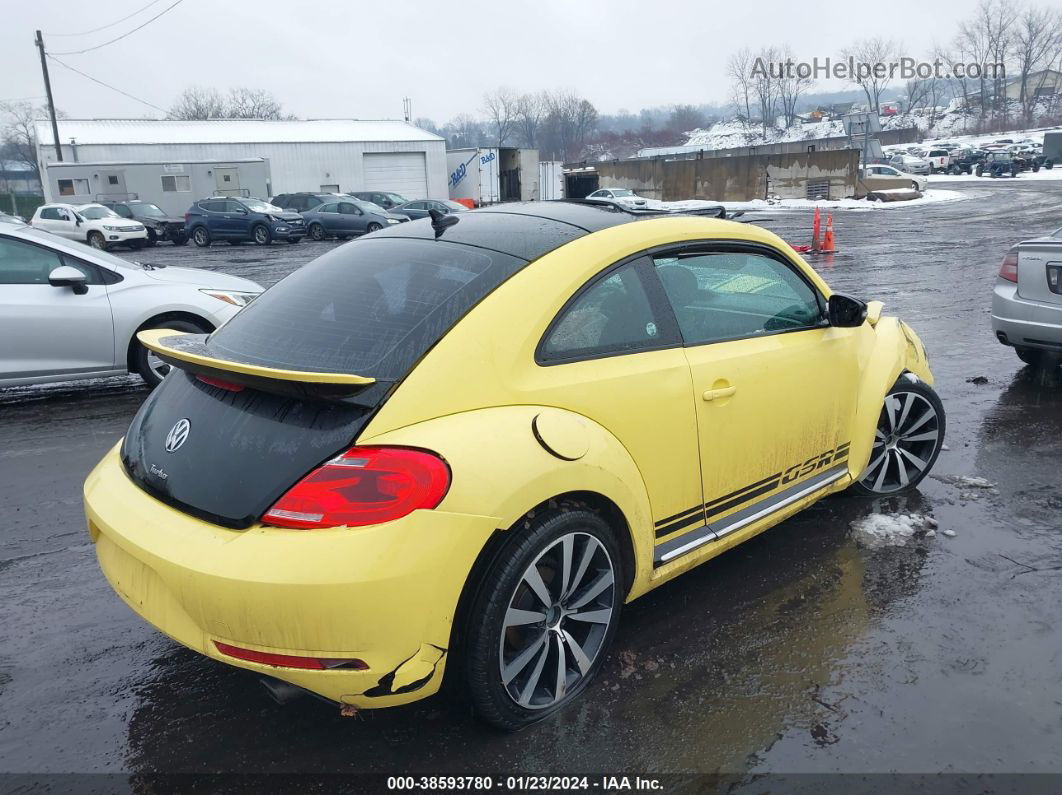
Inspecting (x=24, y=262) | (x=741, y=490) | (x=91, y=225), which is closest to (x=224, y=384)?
(x=741, y=490)

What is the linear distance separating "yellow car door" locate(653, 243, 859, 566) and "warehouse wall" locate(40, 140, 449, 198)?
4408 centimetres

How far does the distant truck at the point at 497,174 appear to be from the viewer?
141 ft

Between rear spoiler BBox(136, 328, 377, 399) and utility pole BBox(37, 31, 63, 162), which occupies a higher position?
utility pole BBox(37, 31, 63, 162)

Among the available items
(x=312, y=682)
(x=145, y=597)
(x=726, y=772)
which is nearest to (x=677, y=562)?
(x=726, y=772)

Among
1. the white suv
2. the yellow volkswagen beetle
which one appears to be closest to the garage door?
the white suv

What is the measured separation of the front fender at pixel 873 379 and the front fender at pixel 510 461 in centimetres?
172

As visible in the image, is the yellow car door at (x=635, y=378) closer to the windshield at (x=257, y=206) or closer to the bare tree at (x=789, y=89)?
the windshield at (x=257, y=206)

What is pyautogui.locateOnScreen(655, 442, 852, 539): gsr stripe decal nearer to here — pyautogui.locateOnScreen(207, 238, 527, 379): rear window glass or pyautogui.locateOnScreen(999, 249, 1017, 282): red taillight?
pyautogui.locateOnScreen(207, 238, 527, 379): rear window glass

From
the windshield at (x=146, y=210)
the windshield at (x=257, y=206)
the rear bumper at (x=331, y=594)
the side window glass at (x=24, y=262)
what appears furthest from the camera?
the windshield at (x=146, y=210)

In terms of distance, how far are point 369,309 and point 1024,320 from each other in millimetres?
5924

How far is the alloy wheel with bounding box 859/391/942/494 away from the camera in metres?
4.34

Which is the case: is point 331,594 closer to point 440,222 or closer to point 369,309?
point 369,309

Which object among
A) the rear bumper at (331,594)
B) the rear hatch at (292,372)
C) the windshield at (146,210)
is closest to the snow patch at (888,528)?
the rear hatch at (292,372)

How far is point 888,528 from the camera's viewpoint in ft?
13.7
